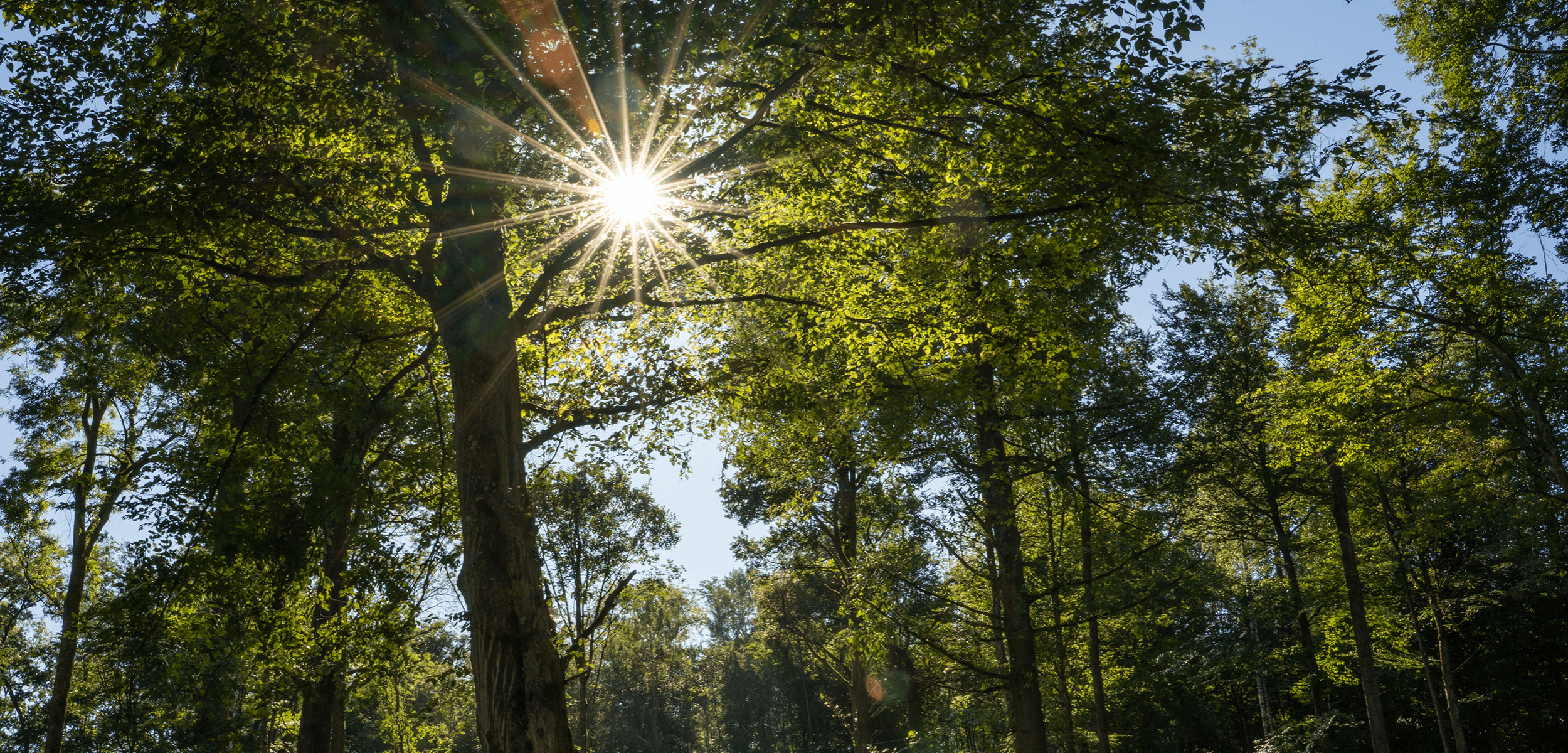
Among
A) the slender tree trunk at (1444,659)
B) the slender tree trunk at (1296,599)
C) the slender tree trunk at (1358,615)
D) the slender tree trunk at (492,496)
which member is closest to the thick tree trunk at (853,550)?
the slender tree trunk at (1296,599)

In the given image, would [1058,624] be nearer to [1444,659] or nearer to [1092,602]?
[1092,602]

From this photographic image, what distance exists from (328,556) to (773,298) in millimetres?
7813

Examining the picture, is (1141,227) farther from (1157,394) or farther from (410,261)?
(1157,394)

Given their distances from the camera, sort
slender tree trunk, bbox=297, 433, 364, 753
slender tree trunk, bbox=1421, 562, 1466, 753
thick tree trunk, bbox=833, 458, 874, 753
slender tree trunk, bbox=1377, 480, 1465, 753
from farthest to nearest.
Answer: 1. slender tree trunk, bbox=1377, 480, 1465, 753
2. slender tree trunk, bbox=1421, 562, 1466, 753
3. thick tree trunk, bbox=833, 458, 874, 753
4. slender tree trunk, bbox=297, 433, 364, 753

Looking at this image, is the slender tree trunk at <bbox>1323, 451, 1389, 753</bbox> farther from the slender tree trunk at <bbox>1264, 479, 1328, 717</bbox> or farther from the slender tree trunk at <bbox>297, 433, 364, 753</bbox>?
the slender tree trunk at <bbox>297, 433, 364, 753</bbox>

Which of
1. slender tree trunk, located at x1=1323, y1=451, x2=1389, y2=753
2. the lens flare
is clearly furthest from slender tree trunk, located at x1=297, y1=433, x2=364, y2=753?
slender tree trunk, located at x1=1323, y1=451, x2=1389, y2=753

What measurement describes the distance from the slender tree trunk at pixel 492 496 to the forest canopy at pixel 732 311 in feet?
0.09

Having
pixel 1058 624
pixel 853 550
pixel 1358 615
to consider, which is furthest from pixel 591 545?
pixel 1358 615

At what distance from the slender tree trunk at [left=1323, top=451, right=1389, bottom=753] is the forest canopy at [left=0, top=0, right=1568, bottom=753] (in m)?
0.09

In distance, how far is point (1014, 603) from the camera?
450 inches

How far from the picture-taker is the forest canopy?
5.90 metres

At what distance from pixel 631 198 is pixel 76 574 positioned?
55.6ft

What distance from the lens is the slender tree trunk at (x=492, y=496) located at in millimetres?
5566

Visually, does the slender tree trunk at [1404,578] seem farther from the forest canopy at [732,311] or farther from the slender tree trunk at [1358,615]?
the slender tree trunk at [1358,615]
